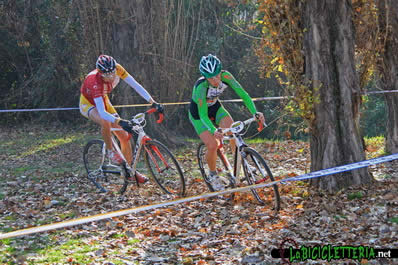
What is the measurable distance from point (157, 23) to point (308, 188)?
7372mm

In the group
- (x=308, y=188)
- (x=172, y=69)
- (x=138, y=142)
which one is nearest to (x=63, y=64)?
(x=172, y=69)

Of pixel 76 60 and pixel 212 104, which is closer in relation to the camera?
pixel 212 104

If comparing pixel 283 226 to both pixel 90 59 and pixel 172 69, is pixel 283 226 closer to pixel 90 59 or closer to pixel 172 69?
pixel 172 69

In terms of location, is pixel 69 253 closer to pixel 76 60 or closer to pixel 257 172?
pixel 257 172

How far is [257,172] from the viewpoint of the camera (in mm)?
7422

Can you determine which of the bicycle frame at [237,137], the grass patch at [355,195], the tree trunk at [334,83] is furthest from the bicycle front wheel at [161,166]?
the grass patch at [355,195]

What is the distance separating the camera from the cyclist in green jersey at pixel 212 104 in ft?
25.0

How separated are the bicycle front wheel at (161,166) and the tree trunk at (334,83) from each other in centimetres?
208

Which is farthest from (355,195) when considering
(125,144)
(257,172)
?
(125,144)

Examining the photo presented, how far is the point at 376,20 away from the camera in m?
9.14

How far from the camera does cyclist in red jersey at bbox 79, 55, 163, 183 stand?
27.4 feet

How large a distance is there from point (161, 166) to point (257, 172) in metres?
1.65

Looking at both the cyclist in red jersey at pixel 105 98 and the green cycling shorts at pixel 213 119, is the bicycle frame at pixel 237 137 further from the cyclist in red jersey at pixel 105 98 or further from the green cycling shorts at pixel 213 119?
the cyclist in red jersey at pixel 105 98

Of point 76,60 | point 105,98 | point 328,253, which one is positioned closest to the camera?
point 328,253
